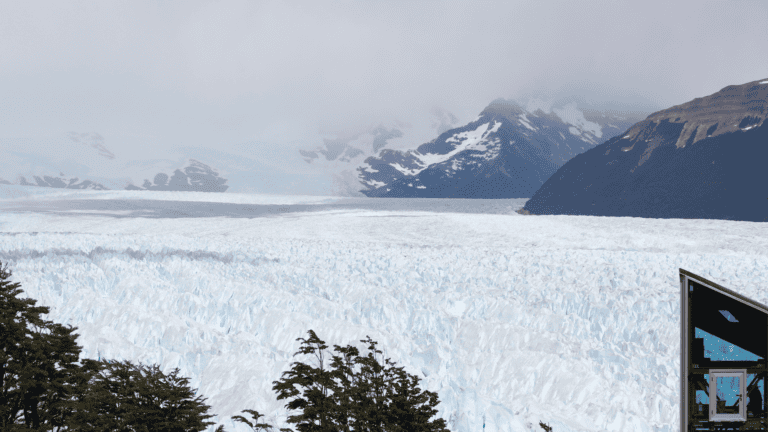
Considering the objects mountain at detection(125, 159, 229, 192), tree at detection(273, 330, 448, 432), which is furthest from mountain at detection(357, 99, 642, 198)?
tree at detection(273, 330, 448, 432)

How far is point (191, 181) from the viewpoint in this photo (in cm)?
9825

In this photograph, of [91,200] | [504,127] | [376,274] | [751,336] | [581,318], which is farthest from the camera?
[504,127]

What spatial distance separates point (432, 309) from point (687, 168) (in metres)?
30.1

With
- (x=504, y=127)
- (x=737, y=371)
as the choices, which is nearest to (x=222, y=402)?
(x=737, y=371)

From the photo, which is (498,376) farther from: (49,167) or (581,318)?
(49,167)

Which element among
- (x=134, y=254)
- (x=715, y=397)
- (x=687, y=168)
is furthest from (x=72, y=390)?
(x=687, y=168)

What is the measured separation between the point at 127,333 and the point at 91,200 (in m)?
28.5

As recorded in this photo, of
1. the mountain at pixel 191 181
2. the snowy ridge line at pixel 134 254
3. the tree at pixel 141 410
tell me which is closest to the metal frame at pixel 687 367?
the tree at pixel 141 410

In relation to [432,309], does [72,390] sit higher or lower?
higher

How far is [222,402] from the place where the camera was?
6.34 m

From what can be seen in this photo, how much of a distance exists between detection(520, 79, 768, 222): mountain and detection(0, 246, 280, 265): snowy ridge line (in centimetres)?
2554

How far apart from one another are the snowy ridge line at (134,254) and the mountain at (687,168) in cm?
2554

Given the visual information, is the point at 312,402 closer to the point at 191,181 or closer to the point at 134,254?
the point at 134,254

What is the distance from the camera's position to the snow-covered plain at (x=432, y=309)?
637 cm
